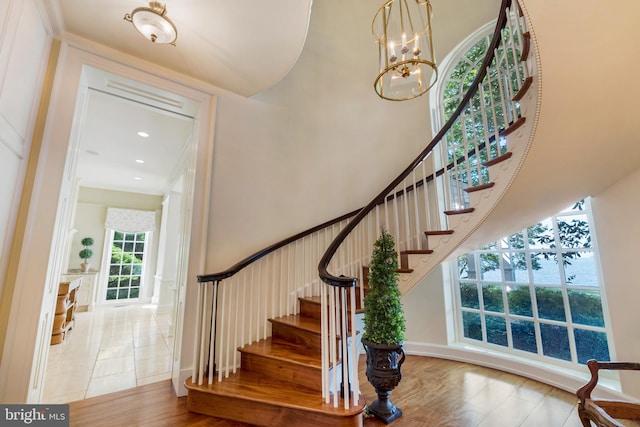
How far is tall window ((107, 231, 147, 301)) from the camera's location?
681cm

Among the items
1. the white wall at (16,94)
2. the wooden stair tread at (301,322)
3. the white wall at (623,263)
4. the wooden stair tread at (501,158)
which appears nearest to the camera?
the white wall at (16,94)

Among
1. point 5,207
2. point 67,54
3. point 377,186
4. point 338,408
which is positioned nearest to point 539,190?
point 377,186

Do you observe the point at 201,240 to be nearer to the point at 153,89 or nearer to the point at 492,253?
the point at 153,89

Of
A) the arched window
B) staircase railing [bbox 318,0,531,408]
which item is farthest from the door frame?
the arched window

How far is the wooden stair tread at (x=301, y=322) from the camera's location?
2494 millimetres

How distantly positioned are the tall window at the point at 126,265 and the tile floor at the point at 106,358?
5.90 feet

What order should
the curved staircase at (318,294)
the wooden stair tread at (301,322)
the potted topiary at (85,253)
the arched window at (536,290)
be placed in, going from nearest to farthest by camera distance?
the curved staircase at (318,294) → the wooden stair tread at (301,322) → the arched window at (536,290) → the potted topiary at (85,253)

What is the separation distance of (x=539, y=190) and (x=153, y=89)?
3660mm

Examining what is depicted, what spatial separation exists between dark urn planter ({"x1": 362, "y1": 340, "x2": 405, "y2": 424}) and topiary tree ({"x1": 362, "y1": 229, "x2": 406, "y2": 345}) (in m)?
0.06

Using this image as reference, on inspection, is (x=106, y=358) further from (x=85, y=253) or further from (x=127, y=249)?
(x=127, y=249)

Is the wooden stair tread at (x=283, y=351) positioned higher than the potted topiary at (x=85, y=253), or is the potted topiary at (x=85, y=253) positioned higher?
the potted topiary at (x=85, y=253)

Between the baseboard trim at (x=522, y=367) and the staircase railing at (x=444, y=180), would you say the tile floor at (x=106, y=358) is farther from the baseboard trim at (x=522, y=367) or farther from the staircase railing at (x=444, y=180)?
the baseboard trim at (x=522, y=367)

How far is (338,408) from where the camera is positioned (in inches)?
73.2

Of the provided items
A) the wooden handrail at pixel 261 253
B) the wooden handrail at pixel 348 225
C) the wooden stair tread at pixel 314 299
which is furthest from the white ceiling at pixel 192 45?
the wooden stair tread at pixel 314 299
